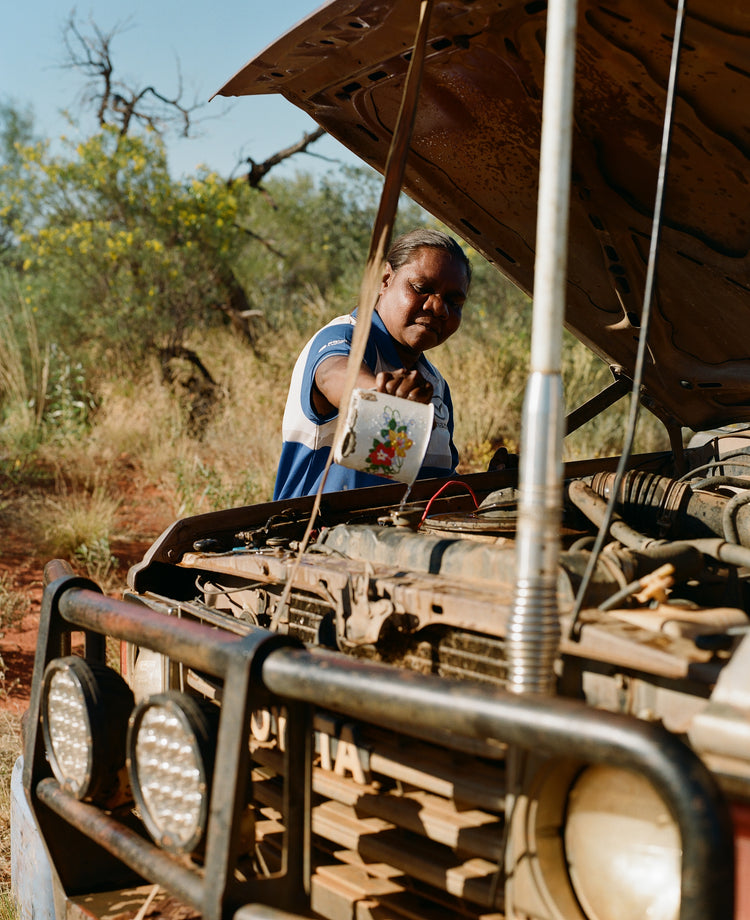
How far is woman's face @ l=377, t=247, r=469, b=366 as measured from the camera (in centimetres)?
314

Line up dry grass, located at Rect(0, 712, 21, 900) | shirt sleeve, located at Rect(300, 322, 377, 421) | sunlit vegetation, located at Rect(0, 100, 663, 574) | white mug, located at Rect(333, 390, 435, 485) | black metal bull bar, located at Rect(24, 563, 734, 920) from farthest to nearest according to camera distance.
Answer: sunlit vegetation, located at Rect(0, 100, 663, 574)
shirt sleeve, located at Rect(300, 322, 377, 421)
dry grass, located at Rect(0, 712, 21, 900)
white mug, located at Rect(333, 390, 435, 485)
black metal bull bar, located at Rect(24, 563, 734, 920)

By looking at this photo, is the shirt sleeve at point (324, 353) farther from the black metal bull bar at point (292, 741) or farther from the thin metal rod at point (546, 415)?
the thin metal rod at point (546, 415)

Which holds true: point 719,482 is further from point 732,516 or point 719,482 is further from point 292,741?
point 292,741

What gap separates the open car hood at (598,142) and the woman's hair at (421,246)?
34 cm

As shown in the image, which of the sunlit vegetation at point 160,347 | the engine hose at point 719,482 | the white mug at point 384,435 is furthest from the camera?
the sunlit vegetation at point 160,347

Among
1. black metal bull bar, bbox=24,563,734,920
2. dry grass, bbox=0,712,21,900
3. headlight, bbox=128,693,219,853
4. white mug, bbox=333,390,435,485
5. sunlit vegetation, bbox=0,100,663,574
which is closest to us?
black metal bull bar, bbox=24,563,734,920

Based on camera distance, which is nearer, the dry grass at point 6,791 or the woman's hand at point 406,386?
the woman's hand at point 406,386

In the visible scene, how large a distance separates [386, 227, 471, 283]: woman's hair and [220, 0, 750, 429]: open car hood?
13.3 inches

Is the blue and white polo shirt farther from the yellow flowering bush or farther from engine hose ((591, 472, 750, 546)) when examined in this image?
the yellow flowering bush

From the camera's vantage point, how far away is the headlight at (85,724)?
1.60 meters

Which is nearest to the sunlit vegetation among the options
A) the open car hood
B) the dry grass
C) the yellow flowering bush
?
the yellow flowering bush

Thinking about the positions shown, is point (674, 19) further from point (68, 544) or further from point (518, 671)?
point (68, 544)

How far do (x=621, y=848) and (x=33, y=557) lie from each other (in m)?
5.89

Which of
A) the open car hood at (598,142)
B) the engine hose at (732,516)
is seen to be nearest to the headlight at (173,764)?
the engine hose at (732,516)
